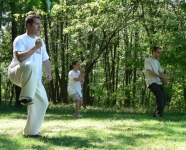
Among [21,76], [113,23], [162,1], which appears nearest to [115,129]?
[21,76]

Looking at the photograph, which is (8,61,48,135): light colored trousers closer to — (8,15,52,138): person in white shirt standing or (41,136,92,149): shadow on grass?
(8,15,52,138): person in white shirt standing

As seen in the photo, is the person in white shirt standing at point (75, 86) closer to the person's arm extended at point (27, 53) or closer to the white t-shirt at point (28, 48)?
the white t-shirt at point (28, 48)

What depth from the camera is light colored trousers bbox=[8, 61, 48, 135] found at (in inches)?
192

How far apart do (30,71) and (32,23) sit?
0.93 m

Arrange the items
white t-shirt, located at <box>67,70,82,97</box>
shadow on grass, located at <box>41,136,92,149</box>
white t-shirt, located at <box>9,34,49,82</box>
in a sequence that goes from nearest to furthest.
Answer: shadow on grass, located at <box>41,136,92,149</box> → white t-shirt, located at <box>9,34,49,82</box> → white t-shirt, located at <box>67,70,82,97</box>

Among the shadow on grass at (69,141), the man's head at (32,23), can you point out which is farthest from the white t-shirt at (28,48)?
the shadow on grass at (69,141)

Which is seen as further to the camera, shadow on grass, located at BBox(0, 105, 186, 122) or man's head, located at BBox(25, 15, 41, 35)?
shadow on grass, located at BBox(0, 105, 186, 122)

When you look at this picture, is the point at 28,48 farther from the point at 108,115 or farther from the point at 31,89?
the point at 108,115

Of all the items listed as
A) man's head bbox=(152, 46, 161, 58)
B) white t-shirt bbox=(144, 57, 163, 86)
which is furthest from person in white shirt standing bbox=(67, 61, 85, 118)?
man's head bbox=(152, 46, 161, 58)

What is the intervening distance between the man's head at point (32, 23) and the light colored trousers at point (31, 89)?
0.78 m

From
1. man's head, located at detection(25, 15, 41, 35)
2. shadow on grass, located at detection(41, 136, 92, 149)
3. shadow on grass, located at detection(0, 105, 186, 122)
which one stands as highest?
man's head, located at detection(25, 15, 41, 35)

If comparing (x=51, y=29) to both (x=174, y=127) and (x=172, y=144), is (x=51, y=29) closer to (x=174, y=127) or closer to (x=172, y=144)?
(x=174, y=127)

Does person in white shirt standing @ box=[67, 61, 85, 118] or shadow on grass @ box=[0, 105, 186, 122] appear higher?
person in white shirt standing @ box=[67, 61, 85, 118]

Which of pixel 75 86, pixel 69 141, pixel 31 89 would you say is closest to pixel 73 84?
pixel 75 86
